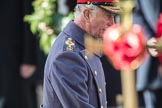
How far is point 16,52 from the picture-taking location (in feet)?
22.5

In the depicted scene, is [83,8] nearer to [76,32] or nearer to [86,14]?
[86,14]

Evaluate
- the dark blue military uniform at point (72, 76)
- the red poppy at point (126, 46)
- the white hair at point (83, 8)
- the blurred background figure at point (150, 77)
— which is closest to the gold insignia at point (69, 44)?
the dark blue military uniform at point (72, 76)

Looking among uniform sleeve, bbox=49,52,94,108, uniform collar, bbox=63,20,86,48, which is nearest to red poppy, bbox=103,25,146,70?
uniform sleeve, bbox=49,52,94,108

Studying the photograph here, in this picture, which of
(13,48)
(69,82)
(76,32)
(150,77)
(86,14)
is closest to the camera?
(69,82)

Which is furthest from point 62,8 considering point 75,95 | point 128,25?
point 128,25

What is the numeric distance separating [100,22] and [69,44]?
0.25 m

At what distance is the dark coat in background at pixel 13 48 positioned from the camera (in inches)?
267

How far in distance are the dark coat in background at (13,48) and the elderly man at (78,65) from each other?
3.11 m

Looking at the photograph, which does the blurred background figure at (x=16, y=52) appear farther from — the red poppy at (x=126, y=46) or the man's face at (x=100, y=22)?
the red poppy at (x=126, y=46)

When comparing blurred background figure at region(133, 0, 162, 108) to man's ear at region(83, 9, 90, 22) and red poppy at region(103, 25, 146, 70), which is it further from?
red poppy at region(103, 25, 146, 70)

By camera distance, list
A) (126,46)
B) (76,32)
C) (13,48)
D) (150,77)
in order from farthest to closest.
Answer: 1. (13,48)
2. (150,77)
3. (76,32)
4. (126,46)

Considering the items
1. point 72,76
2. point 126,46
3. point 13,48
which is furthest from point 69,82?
point 13,48

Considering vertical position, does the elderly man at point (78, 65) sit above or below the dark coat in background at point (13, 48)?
above

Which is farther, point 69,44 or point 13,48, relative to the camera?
point 13,48
